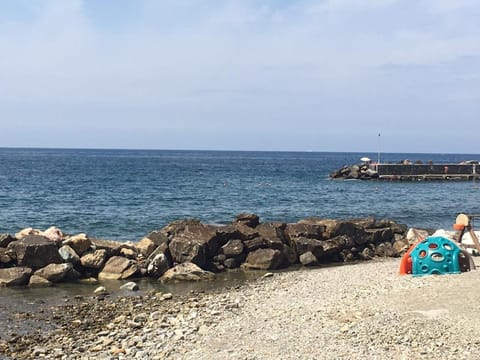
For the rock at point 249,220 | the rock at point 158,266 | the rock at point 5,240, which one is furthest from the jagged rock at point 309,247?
the rock at point 5,240

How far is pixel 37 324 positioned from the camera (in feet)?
36.8

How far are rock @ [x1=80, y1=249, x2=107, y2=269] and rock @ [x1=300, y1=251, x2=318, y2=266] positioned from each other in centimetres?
604

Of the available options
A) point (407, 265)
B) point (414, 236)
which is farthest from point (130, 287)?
point (414, 236)

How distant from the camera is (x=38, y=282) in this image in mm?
14625

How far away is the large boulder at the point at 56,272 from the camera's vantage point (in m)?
14.9

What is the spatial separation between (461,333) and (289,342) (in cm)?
261

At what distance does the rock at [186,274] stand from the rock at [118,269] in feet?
2.92

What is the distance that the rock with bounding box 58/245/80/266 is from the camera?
15820 mm

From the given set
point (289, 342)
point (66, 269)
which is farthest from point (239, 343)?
point (66, 269)

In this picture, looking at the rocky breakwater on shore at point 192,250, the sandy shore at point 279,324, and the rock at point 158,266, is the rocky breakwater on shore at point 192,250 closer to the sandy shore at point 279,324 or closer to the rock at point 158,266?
the rock at point 158,266

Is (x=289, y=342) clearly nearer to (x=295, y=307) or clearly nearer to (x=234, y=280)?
(x=295, y=307)

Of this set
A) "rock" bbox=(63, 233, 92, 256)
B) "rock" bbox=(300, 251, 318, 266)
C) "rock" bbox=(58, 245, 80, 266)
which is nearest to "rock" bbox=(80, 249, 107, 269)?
"rock" bbox=(58, 245, 80, 266)

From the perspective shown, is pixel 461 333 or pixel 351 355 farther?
pixel 461 333

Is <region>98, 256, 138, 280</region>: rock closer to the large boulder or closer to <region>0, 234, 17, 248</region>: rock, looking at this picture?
the large boulder
